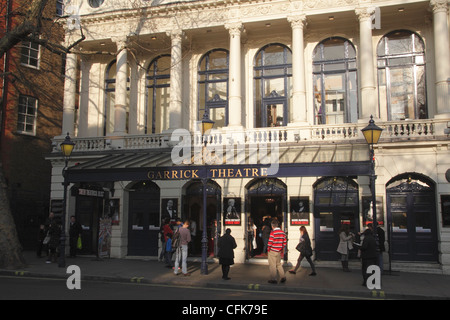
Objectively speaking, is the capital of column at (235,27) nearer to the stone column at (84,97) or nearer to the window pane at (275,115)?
the window pane at (275,115)

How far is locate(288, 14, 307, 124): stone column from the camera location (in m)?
19.2

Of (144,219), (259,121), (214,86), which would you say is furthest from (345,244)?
(214,86)

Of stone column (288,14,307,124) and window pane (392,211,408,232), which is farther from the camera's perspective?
stone column (288,14,307,124)

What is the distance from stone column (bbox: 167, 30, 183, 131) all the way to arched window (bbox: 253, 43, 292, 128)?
4036mm

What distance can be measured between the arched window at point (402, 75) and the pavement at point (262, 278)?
7.77 metres

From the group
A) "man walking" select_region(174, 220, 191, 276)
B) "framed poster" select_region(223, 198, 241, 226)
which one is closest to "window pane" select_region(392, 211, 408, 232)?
"framed poster" select_region(223, 198, 241, 226)

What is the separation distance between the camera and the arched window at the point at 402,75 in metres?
19.2

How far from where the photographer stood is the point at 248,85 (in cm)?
2134

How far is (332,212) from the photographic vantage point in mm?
17969

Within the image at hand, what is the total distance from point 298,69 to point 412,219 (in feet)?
27.9

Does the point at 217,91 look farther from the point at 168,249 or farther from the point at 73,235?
the point at 73,235

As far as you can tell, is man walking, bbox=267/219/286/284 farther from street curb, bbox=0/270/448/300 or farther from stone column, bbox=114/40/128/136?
stone column, bbox=114/40/128/136
